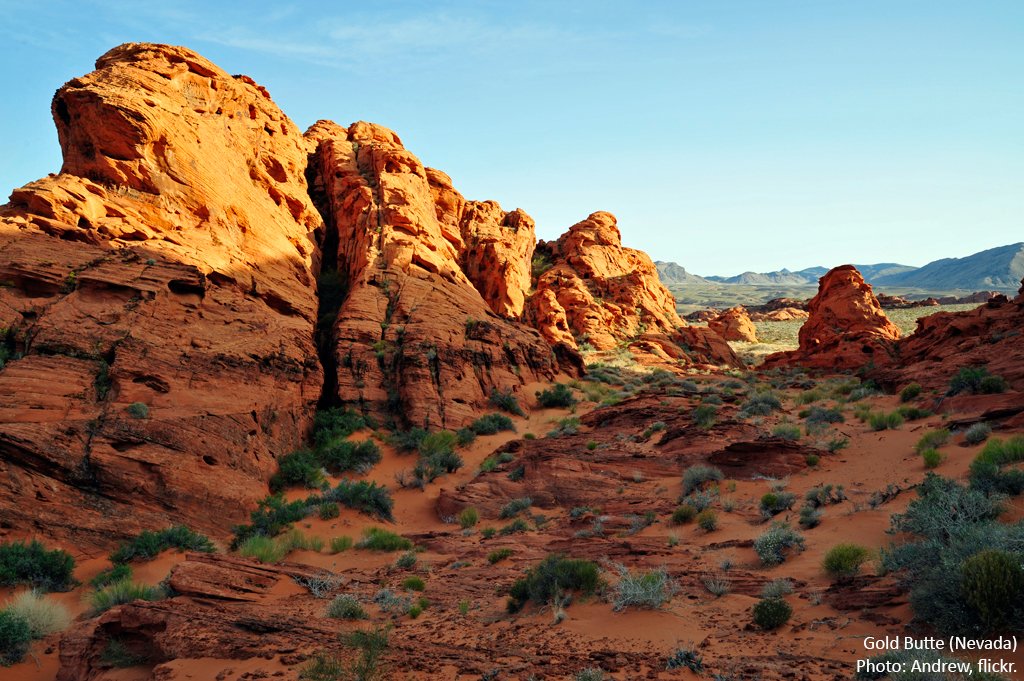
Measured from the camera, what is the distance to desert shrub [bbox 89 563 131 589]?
1016 centimetres

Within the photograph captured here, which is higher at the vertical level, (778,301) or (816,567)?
(778,301)

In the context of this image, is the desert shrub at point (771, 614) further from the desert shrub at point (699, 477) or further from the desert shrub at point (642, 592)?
the desert shrub at point (699, 477)

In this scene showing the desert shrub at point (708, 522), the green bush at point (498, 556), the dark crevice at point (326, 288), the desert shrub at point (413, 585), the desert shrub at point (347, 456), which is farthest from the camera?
the dark crevice at point (326, 288)

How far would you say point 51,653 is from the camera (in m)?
7.81

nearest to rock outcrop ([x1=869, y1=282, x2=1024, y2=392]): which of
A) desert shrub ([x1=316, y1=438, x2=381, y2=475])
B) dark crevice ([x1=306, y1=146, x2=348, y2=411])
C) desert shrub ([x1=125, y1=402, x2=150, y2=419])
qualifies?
desert shrub ([x1=316, y1=438, x2=381, y2=475])

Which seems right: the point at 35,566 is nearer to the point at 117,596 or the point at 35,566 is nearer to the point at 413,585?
the point at 117,596

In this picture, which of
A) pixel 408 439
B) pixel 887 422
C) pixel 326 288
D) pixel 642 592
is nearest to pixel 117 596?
pixel 642 592

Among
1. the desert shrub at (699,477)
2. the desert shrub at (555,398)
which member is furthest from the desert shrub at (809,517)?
the desert shrub at (555,398)

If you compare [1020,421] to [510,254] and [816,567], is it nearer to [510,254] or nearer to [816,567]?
[816,567]

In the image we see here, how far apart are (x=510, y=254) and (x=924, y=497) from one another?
107ft

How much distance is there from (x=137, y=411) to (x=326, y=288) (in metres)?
15.9

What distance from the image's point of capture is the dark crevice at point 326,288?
22.6 meters

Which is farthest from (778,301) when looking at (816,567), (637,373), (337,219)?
(816,567)

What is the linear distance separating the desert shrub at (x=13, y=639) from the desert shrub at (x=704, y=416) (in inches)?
650
